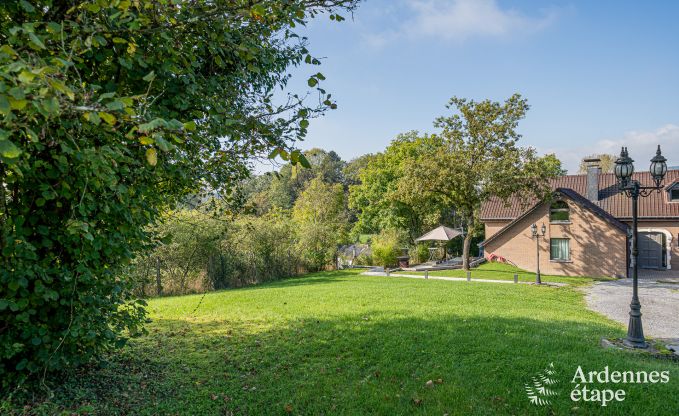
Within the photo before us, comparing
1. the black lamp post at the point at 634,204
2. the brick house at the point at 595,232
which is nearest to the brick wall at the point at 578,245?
the brick house at the point at 595,232

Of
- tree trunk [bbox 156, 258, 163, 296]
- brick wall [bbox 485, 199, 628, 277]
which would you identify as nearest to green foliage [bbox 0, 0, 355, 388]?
tree trunk [bbox 156, 258, 163, 296]

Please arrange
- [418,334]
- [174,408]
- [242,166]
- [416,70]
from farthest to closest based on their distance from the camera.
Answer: [416,70] < [418,334] < [242,166] < [174,408]

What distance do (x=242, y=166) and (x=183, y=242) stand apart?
46.1ft

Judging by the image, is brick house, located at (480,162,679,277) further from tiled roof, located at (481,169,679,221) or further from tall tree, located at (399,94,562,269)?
tall tree, located at (399,94,562,269)

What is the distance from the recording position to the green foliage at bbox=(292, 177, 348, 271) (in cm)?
2561

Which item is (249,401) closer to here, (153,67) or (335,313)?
(153,67)

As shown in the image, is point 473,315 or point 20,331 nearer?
point 20,331

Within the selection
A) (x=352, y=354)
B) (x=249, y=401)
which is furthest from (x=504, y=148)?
(x=249, y=401)

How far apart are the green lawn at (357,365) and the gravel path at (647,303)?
1.47 meters

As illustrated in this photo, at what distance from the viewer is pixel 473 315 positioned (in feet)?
30.8

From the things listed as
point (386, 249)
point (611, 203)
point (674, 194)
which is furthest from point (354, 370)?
point (674, 194)

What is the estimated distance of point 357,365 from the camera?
597 centimetres

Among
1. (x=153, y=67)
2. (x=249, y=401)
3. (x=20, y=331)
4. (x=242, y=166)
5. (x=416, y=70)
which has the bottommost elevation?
(x=249, y=401)

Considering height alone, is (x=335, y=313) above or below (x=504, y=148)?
below
